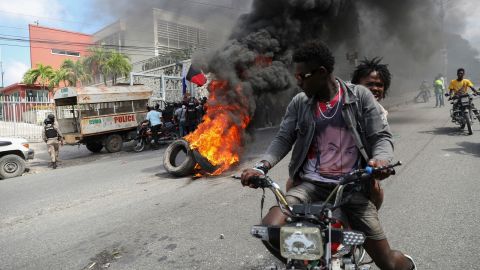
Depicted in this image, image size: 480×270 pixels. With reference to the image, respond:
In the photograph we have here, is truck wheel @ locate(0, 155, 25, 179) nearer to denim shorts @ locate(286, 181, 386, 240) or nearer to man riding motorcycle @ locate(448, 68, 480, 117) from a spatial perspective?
denim shorts @ locate(286, 181, 386, 240)

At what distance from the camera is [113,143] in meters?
14.7

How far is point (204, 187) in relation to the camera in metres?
6.71

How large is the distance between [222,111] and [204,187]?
2.47 metres

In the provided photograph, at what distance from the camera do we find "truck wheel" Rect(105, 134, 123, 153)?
14516 millimetres

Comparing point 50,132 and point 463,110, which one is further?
point 50,132

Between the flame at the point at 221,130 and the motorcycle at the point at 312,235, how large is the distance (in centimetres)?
A: 559

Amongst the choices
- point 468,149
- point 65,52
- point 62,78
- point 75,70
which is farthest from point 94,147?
point 65,52

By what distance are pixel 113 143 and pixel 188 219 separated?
10696 mm

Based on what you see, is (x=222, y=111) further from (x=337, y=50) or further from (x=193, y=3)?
(x=337, y=50)

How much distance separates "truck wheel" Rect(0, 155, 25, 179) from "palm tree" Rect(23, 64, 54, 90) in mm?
28492

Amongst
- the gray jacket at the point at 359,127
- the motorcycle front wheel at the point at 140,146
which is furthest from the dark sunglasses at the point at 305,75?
the motorcycle front wheel at the point at 140,146

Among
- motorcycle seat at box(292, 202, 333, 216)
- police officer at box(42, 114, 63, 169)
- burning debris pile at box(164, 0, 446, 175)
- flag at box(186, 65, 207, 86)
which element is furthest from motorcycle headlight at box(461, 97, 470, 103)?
police officer at box(42, 114, 63, 169)

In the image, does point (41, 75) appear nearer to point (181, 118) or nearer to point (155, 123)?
point (155, 123)

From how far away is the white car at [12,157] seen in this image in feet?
33.4
